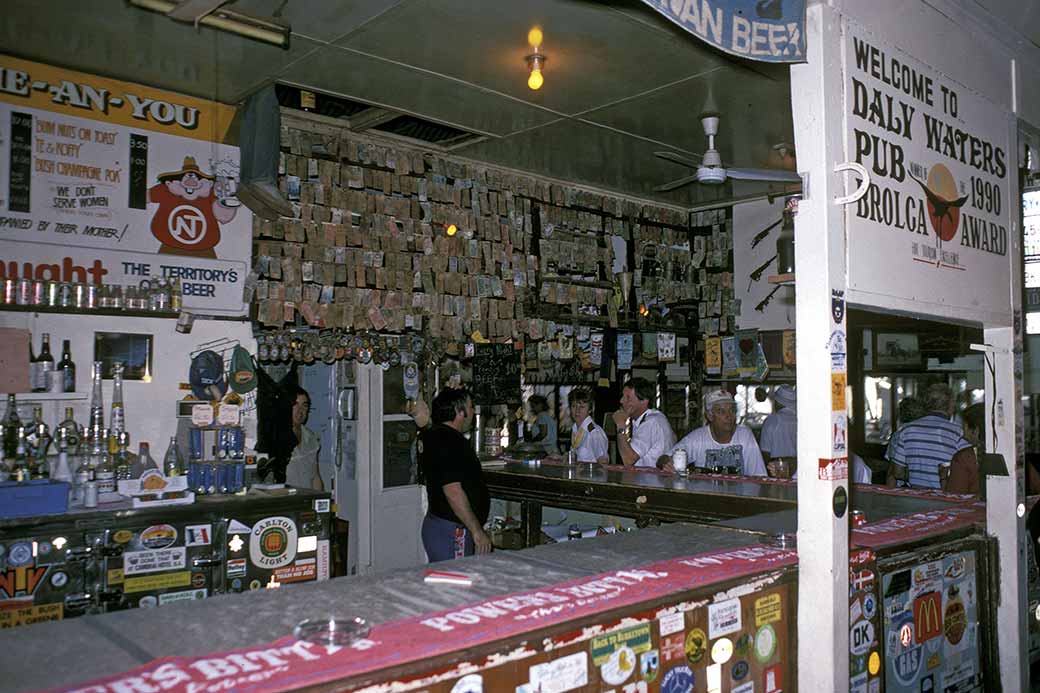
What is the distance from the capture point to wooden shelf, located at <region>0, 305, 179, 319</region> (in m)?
4.81

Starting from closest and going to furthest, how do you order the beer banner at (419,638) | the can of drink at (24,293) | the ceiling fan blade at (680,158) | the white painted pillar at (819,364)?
1. the beer banner at (419,638)
2. the white painted pillar at (819,364)
3. the can of drink at (24,293)
4. the ceiling fan blade at (680,158)

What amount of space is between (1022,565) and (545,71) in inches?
154

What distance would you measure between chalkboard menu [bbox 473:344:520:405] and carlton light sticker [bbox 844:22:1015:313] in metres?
4.81

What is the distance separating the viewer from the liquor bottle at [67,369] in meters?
5.06

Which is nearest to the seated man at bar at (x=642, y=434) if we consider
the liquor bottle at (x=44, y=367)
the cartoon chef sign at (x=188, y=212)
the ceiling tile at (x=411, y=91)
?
the ceiling tile at (x=411, y=91)

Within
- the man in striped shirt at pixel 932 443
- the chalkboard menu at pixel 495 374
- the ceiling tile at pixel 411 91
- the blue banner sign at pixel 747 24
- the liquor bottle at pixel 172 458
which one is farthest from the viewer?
the chalkboard menu at pixel 495 374

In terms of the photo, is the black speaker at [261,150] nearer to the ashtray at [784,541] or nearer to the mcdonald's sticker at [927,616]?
the ashtray at [784,541]

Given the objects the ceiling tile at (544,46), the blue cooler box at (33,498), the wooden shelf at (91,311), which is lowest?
the blue cooler box at (33,498)

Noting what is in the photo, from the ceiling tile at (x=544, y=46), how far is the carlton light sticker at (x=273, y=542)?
9.89ft

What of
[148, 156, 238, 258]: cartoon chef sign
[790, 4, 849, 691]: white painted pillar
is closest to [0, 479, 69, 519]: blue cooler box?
[148, 156, 238, 258]: cartoon chef sign

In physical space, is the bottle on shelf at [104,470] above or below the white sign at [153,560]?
above

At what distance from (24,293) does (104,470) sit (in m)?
1.21

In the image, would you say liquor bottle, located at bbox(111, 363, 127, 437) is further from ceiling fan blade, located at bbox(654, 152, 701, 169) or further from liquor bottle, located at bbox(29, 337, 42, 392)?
ceiling fan blade, located at bbox(654, 152, 701, 169)

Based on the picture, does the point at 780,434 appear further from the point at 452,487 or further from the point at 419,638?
the point at 419,638
